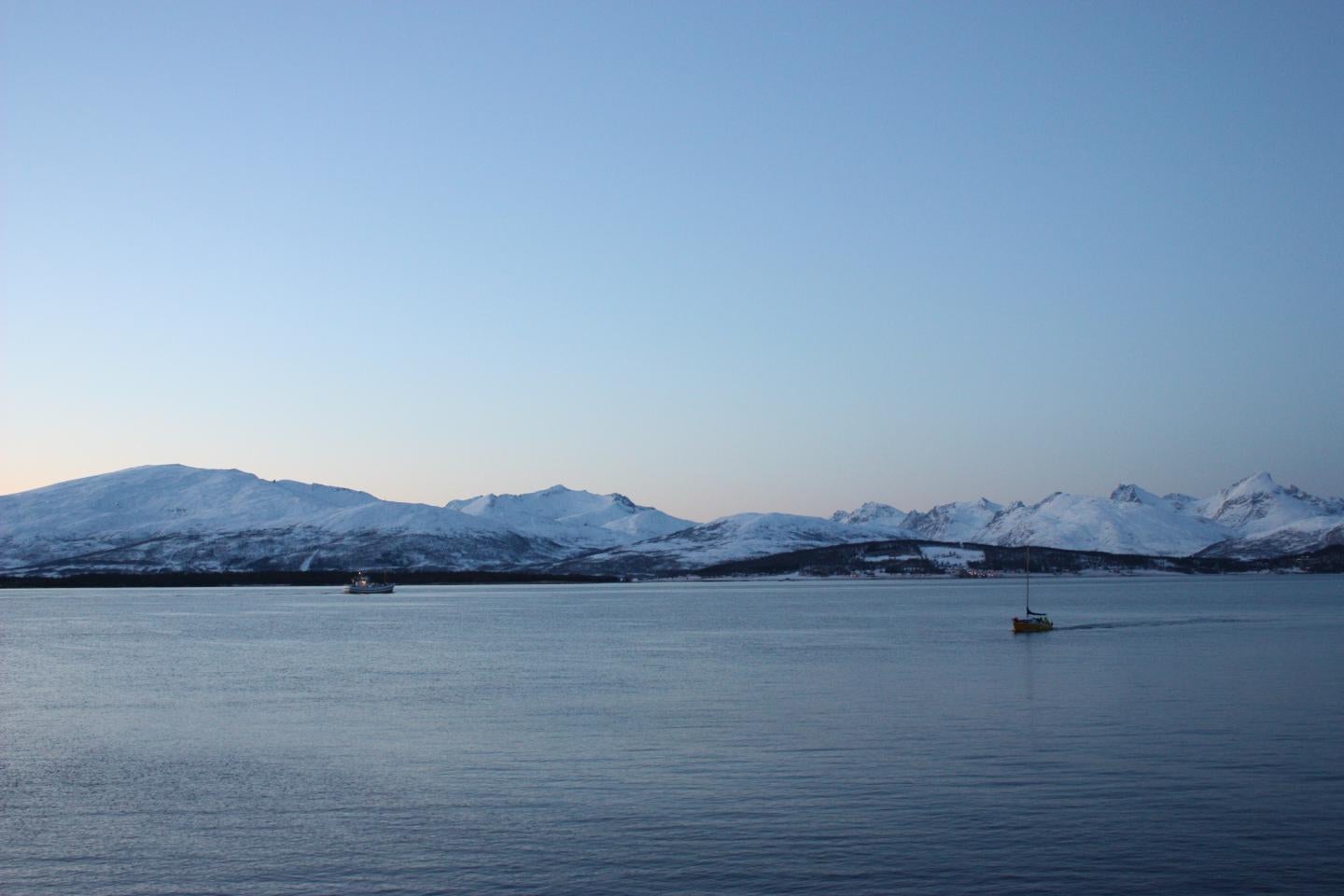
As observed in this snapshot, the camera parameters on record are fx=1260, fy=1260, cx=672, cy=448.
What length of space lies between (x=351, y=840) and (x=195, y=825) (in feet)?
13.9

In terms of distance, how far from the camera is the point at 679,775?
33.2 m

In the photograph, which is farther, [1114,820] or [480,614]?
[480,614]

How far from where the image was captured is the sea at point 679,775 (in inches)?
945

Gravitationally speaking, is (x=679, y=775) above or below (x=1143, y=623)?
below

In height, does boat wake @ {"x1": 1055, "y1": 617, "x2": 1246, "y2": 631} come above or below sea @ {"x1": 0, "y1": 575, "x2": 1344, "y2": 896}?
above

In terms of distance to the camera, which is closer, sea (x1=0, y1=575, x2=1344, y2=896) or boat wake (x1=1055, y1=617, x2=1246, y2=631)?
sea (x1=0, y1=575, x2=1344, y2=896)

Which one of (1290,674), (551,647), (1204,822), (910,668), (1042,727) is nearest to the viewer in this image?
(1204,822)

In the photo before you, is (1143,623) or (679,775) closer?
(679,775)

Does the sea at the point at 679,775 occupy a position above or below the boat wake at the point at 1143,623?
below

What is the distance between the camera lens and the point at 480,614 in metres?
148

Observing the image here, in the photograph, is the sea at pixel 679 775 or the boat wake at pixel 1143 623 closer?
the sea at pixel 679 775

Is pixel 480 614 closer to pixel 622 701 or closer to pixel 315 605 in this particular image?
pixel 315 605

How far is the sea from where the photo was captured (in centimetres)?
2402

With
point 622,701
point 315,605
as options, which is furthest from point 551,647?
point 315,605
